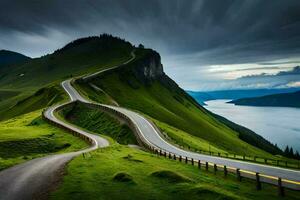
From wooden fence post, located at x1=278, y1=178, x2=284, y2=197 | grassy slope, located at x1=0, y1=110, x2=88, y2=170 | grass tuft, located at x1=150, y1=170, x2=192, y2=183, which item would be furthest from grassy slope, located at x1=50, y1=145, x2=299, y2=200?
grassy slope, located at x1=0, y1=110, x2=88, y2=170

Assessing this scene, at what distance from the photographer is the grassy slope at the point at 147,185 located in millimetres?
23250

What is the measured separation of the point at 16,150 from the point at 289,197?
4165 cm

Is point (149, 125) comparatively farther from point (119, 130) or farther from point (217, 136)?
point (217, 136)

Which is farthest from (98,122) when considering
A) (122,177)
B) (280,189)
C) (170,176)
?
(280,189)

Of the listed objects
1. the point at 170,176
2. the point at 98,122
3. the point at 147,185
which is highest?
the point at 98,122

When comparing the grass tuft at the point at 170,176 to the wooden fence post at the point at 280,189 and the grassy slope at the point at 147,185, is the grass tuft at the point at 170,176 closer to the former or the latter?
the grassy slope at the point at 147,185

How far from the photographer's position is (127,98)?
183125mm

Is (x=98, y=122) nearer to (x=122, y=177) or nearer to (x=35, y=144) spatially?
(x=35, y=144)

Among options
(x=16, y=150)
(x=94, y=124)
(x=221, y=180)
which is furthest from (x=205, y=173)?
(x=94, y=124)

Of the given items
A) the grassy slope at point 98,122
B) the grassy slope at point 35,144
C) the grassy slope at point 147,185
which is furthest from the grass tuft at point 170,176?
the grassy slope at point 98,122

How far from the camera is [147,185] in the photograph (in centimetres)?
2592

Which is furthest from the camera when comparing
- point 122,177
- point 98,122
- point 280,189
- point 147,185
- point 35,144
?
point 98,122

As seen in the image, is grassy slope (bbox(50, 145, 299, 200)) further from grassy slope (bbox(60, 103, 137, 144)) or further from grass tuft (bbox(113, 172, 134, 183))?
grassy slope (bbox(60, 103, 137, 144))

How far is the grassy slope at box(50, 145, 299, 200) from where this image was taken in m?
23.2
